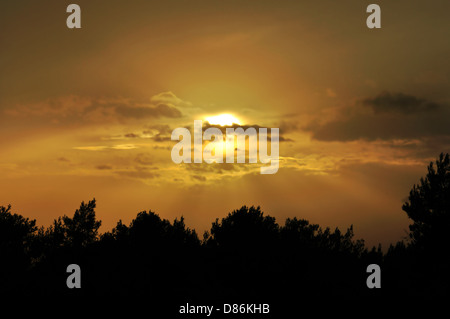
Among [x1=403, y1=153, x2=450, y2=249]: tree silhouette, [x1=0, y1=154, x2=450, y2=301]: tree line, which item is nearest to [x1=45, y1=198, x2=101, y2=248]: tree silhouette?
[x1=0, y1=154, x2=450, y2=301]: tree line

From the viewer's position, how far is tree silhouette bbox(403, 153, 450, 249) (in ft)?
211

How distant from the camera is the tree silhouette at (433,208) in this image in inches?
2534

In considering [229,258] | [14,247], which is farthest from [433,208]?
[14,247]

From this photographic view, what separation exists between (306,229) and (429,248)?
3278cm

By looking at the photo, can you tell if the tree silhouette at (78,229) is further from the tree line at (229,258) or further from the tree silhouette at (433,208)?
the tree silhouette at (433,208)

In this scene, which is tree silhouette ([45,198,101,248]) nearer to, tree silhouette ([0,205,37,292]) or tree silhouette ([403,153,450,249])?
tree silhouette ([0,205,37,292])

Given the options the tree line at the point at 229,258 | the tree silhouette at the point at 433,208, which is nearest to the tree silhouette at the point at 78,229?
the tree line at the point at 229,258

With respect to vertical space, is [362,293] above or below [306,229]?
below

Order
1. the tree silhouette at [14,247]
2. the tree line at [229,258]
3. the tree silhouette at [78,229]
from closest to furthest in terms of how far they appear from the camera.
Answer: the tree line at [229,258]
the tree silhouette at [14,247]
the tree silhouette at [78,229]
